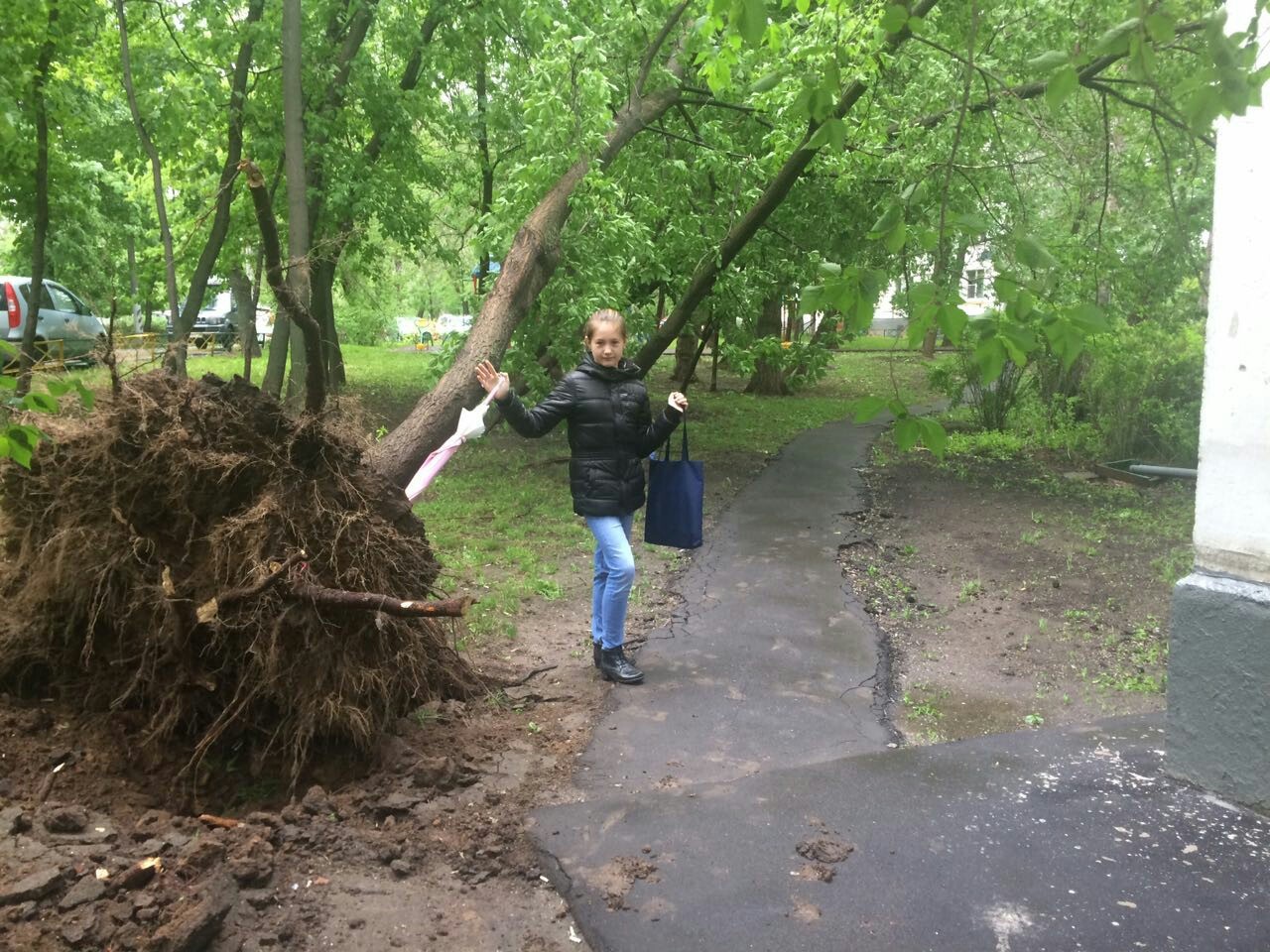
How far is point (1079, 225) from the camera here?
12039mm

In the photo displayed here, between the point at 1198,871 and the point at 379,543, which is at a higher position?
the point at 379,543

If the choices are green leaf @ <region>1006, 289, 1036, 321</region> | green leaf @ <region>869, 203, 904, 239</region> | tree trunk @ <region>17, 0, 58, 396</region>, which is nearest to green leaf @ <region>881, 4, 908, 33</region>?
green leaf @ <region>869, 203, 904, 239</region>

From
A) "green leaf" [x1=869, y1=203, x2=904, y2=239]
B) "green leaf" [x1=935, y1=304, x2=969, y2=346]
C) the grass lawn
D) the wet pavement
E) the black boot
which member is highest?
"green leaf" [x1=869, y1=203, x2=904, y2=239]

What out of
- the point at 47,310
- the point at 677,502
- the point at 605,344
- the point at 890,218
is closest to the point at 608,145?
the point at 605,344

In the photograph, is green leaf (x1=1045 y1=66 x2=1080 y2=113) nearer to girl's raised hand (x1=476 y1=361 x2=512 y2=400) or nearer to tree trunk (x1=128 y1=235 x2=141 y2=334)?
girl's raised hand (x1=476 y1=361 x2=512 y2=400)

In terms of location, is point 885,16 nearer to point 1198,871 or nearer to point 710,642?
point 1198,871

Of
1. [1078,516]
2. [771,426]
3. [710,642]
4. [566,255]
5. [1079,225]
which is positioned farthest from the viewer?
[771,426]

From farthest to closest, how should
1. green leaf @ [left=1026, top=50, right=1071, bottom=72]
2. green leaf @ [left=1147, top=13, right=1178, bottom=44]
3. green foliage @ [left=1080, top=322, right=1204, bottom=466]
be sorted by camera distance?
1. green foliage @ [left=1080, top=322, right=1204, bottom=466]
2. green leaf @ [left=1026, top=50, right=1071, bottom=72]
3. green leaf @ [left=1147, top=13, right=1178, bottom=44]

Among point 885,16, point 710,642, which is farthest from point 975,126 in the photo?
point 885,16

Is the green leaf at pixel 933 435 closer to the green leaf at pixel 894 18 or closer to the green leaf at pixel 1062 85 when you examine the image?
the green leaf at pixel 1062 85

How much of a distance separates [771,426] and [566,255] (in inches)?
350

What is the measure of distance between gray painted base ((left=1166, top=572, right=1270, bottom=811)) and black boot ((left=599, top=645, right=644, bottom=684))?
2.46 meters

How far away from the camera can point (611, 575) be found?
5.22m

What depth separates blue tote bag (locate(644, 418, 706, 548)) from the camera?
554 cm
